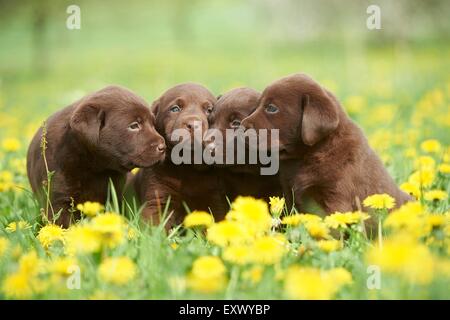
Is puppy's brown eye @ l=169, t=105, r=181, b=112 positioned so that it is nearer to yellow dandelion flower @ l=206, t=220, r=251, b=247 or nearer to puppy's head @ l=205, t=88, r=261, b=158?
puppy's head @ l=205, t=88, r=261, b=158

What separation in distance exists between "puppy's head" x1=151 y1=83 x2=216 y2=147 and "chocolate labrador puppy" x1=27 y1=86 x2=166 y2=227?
15cm

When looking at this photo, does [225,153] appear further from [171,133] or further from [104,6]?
[104,6]

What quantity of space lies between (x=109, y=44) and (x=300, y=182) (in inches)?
944

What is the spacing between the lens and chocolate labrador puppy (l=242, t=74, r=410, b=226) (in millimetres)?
3943

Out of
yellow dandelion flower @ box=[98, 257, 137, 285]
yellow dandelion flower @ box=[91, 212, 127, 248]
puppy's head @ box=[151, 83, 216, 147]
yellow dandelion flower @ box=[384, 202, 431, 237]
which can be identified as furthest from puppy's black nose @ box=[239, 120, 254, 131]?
yellow dandelion flower @ box=[98, 257, 137, 285]

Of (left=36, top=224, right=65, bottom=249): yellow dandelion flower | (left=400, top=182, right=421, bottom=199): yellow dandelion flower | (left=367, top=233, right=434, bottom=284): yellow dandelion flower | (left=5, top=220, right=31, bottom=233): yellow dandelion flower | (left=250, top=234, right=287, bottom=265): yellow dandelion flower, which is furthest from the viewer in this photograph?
(left=400, top=182, right=421, bottom=199): yellow dandelion flower

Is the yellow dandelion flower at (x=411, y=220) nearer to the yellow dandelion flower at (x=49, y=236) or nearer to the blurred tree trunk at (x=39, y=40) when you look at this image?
the yellow dandelion flower at (x=49, y=236)

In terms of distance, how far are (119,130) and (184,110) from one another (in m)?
0.46

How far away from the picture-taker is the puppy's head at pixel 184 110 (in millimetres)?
4195

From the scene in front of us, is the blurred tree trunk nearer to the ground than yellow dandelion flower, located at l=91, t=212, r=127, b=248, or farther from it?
farther from it

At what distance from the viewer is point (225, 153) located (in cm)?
416

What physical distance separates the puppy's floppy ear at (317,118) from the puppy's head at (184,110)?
66 centimetres

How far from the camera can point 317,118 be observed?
12.9ft

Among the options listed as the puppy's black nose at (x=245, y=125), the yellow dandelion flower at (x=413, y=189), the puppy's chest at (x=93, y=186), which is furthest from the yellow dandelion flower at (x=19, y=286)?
the yellow dandelion flower at (x=413, y=189)
